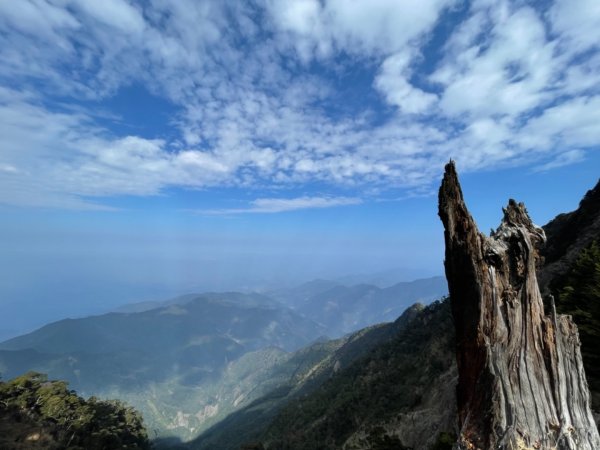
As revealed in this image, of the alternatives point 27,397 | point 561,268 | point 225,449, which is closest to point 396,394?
point 561,268

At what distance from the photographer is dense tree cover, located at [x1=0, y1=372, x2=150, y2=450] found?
65000 millimetres

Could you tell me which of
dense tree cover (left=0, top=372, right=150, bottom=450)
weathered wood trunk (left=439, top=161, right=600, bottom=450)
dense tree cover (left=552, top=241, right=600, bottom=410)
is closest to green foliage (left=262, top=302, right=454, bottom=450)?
dense tree cover (left=552, top=241, right=600, bottom=410)

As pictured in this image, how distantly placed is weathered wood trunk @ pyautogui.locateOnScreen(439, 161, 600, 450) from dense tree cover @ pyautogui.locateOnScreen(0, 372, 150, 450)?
75689 millimetres

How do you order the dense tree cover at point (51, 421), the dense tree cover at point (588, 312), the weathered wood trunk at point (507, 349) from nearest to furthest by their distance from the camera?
the weathered wood trunk at point (507, 349)
the dense tree cover at point (588, 312)
the dense tree cover at point (51, 421)

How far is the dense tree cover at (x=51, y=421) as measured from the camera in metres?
65.0

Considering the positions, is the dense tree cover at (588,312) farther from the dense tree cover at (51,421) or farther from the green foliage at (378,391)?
the dense tree cover at (51,421)

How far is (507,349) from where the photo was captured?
844 cm

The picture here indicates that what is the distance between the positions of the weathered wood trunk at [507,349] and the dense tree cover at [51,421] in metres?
75.7

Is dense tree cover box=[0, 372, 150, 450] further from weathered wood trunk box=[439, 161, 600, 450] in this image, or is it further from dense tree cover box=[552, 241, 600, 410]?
weathered wood trunk box=[439, 161, 600, 450]

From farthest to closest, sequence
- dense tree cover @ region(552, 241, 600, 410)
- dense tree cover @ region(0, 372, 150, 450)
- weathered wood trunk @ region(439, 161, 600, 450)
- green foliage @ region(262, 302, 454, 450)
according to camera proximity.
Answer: dense tree cover @ region(0, 372, 150, 450) → green foliage @ region(262, 302, 454, 450) → dense tree cover @ region(552, 241, 600, 410) → weathered wood trunk @ region(439, 161, 600, 450)

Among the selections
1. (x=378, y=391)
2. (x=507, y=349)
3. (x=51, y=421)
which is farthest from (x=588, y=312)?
(x=51, y=421)

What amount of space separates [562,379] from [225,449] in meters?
162

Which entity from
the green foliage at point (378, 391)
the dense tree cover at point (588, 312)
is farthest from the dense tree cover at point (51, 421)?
the dense tree cover at point (588, 312)

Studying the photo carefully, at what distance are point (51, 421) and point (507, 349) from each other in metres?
92.7
